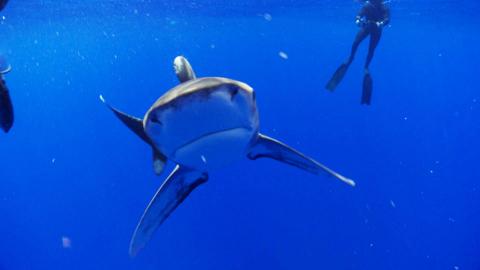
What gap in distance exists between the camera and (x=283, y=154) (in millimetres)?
4695

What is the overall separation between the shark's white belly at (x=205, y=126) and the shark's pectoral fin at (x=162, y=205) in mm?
1044

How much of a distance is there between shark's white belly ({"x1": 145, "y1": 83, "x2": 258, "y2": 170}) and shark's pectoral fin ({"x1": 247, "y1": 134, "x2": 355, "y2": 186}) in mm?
758

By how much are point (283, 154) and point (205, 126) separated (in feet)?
6.53

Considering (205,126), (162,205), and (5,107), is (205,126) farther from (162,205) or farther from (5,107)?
(162,205)

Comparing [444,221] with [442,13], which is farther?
[442,13]

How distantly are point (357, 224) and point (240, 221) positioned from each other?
582 cm

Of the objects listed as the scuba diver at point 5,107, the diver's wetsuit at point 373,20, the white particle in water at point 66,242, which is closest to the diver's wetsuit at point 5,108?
the scuba diver at point 5,107

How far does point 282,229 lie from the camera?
64.3 ft

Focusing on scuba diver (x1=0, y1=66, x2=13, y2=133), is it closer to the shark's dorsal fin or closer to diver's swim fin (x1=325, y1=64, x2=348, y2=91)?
the shark's dorsal fin

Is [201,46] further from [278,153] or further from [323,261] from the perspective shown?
[278,153]

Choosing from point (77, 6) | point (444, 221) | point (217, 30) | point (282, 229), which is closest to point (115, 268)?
point (282, 229)

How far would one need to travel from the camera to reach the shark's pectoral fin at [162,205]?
481 centimetres

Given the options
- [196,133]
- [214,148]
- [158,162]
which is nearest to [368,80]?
[158,162]

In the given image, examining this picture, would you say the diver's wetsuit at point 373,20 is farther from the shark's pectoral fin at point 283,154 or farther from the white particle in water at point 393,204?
the white particle in water at point 393,204
